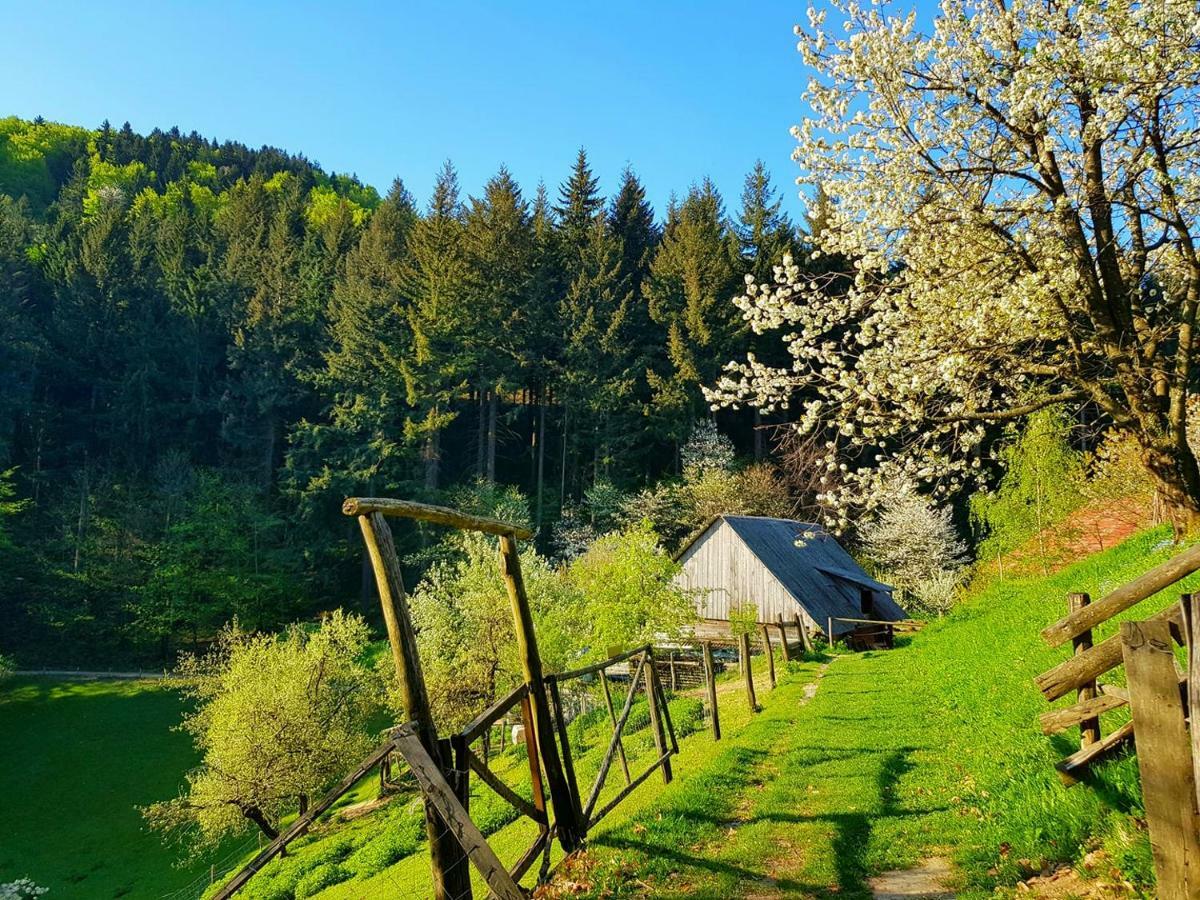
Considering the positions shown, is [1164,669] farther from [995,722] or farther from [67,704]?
[67,704]

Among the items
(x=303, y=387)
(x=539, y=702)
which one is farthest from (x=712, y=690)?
(x=303, y=387)

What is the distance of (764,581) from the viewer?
30672 millimetres

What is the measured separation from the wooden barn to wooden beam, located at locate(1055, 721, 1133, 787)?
76.7 ft

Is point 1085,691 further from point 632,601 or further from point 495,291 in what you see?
point 495,291

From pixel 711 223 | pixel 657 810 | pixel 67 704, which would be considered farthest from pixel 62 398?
pixel 657 810

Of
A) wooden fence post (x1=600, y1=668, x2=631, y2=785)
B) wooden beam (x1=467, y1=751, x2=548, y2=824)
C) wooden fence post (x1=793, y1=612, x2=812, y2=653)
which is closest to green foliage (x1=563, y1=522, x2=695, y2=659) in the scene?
wooden fence post (x1=793, y1=612, x2=812, y2=653)

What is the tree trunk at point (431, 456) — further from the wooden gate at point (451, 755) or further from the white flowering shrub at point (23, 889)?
the wooden gate at point (451, 755)

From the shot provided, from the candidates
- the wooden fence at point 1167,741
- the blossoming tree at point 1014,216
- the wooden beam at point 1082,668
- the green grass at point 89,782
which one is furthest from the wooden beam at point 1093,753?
the green grass at point 89,782

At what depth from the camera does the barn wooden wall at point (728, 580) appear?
99.3 feet

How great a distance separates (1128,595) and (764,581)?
26.8m

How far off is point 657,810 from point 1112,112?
8794mm

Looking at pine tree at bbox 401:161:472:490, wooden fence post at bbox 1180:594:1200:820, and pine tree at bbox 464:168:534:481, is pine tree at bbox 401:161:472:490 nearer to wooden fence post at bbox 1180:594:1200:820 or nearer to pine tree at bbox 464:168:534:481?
pine tree at bbox 464:168:534:481

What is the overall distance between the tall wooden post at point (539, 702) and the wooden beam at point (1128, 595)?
4319mm

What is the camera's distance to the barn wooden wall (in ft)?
99.3
